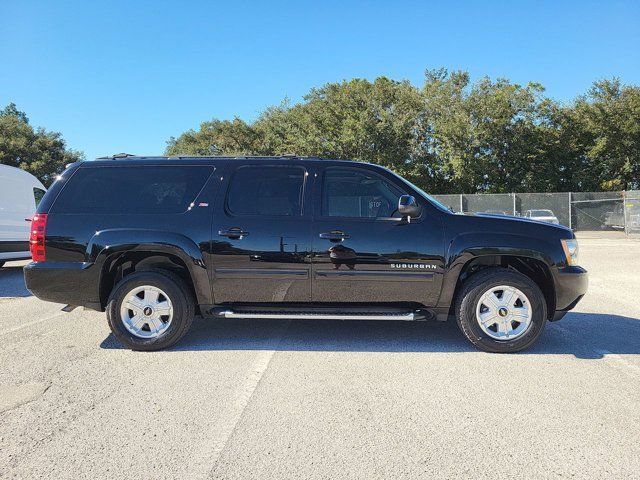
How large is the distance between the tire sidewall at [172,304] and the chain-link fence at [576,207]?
1935cm

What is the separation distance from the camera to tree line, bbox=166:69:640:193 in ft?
101

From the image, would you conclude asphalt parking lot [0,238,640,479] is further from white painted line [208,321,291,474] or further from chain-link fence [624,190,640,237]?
chain-link fence [624,190,640,237]

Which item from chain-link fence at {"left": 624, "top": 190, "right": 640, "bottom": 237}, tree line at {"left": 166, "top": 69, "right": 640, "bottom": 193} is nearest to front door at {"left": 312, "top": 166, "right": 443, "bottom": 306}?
chain-link fence at {"left": 624, "top": 190, "right": 640, "bottom": 237}

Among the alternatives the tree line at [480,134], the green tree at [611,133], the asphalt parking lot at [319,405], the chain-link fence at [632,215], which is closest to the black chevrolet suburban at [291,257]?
the asphalt parking lot at [319,405]

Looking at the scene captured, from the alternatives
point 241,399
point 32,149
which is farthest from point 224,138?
point 241,399

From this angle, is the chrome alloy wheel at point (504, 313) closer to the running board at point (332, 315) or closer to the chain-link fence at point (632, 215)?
the running board at point (332, 315)

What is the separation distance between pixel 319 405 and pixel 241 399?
59 cm

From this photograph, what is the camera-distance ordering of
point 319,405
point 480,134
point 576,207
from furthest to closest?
point 480,134
point 576,207
point 319,405

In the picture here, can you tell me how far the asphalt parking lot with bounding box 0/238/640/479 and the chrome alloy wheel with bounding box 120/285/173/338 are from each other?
26 centimetres

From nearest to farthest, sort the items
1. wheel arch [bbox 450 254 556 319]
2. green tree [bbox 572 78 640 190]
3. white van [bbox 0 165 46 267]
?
wheel arch [bbox 450 254 556 319], white van [bbox 0 165 46 267], green tree [bbox 572 78 640 190]

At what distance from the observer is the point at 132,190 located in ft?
15.6

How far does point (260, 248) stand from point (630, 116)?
33.5 metres

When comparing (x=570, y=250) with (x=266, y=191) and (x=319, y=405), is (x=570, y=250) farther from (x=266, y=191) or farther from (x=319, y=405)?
(x=266, y=191)

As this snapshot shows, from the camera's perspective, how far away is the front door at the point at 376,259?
450cm
